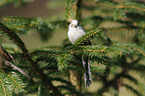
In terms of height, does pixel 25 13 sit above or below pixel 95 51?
above

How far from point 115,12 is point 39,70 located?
1.49ft

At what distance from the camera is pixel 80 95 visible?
0.56 meters

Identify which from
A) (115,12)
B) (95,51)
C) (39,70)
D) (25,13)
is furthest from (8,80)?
(25,13)

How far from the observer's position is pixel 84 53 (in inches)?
17.2

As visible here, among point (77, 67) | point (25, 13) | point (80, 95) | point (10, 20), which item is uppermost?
point (25, 13)

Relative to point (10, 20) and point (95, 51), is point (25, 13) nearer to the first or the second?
point (10, 20)

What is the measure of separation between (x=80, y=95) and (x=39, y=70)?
18cm

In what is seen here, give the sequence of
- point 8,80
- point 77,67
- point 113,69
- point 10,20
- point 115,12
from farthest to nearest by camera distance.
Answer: point 113,69 < point 115,12 < point 10,20 < point 77,67 < point 8,80

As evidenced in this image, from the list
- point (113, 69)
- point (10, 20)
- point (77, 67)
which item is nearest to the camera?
point (77, 67)

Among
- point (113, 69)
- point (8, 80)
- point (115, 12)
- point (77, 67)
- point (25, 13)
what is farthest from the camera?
point (25, 13)

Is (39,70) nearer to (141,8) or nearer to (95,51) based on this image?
(95,51)

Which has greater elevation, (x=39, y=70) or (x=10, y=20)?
(x=10, y=20)

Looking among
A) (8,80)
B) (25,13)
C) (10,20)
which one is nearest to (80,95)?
(8,80)

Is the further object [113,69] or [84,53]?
[113,69]
